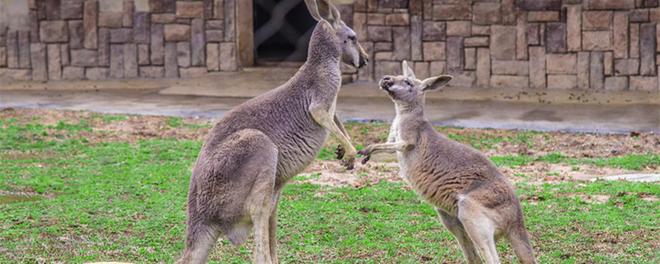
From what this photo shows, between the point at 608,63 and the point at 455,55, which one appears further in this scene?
the point at 455,55

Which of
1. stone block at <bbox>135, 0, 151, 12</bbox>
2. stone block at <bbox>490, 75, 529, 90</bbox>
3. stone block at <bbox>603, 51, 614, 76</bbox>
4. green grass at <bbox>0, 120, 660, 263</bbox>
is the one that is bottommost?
green grass at <bbox>0, 120, 660, 263</bbox>

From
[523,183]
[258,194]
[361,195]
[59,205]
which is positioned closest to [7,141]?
Result: [59,205]

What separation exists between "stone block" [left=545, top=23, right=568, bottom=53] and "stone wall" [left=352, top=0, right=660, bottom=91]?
0.04ft

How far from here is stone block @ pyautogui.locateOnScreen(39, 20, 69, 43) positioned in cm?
1585

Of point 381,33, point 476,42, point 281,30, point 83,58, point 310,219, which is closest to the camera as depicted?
point 310,219

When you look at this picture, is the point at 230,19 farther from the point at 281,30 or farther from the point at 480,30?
the point at 480,30

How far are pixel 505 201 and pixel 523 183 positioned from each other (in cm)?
331

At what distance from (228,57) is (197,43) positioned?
47cm

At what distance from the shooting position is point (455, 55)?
14461 millimetres

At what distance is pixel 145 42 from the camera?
15.7 metres

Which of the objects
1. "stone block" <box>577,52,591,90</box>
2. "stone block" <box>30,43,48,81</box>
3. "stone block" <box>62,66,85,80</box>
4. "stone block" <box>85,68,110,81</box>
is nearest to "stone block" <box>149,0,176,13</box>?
"stone block" <box>85,68,110,81</box>

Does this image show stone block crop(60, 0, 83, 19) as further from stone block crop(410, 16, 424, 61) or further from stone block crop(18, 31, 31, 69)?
stone block crop(410, 16, 424, 61)

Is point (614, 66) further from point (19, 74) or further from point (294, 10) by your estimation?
point (19, 74)

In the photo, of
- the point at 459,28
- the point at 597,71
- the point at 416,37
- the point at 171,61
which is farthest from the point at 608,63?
the point at 171,61
